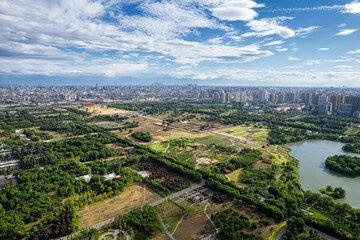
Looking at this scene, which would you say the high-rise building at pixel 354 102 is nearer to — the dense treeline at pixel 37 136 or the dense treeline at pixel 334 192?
the dense treeline at pixel 334 192

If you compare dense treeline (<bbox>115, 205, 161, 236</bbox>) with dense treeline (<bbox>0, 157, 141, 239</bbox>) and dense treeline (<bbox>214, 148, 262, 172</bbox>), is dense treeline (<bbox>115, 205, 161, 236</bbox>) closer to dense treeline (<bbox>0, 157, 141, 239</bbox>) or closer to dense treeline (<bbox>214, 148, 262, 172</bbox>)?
dense treeline (<bbox>0, 157, 141, 239</bbox>)

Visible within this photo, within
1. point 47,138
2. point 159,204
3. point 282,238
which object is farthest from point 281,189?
point 47,138

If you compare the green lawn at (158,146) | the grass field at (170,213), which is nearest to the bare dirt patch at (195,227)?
the grass field at (170,213)

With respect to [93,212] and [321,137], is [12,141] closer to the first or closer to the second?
[93,212]

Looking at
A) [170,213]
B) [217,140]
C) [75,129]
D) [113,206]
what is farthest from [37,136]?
[170,213]

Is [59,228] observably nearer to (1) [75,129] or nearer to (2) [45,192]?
(2) [45,192]

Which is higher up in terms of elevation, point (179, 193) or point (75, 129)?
point (75, 129)

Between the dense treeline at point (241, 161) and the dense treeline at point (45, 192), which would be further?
the dense treeline at point (241, 161)
